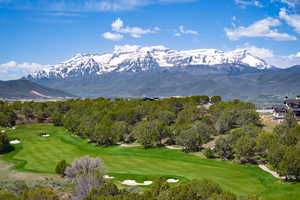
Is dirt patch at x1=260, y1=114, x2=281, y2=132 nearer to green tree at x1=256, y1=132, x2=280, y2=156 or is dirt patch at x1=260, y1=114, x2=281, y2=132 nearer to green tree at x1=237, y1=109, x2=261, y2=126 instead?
green tree at x1=237, y1=109, x2=261, y2=126

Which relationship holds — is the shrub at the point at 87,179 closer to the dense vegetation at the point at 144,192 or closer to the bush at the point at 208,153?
the dense vegetation at the point at 144,192

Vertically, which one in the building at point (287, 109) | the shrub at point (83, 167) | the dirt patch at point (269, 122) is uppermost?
the building at point (287, 109)

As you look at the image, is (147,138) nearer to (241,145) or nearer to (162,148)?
(162,148)

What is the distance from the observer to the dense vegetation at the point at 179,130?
152ft

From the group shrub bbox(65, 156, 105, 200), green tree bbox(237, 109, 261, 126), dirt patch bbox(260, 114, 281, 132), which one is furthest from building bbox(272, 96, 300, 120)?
shrub bbox(65, 156, 105, 200)

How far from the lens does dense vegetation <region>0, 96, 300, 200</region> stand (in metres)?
46.4

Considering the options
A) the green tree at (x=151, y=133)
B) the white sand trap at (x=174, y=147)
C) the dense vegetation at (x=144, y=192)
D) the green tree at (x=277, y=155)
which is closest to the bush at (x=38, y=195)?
the dense vegetation at (x=144, y=192)

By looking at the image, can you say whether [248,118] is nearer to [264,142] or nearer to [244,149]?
[264,142]

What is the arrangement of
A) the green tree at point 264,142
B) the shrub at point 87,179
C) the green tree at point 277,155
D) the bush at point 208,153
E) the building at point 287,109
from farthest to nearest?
1. the building at point 287,109
2. the bush at point 208,153
3. the green tree at point 264,142
4. the green tree at point 277,155
5. the shrub at point 87,179

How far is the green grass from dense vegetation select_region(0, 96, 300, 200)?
8.01 ft

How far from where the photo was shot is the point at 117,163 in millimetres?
60375

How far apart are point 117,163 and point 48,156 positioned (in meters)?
15.4

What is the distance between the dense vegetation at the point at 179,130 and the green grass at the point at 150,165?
244 cm

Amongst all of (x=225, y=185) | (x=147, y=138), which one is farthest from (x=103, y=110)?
(x=225, y=185)
